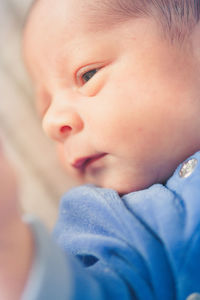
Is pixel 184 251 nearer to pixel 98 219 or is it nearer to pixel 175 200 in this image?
pixel 175 200

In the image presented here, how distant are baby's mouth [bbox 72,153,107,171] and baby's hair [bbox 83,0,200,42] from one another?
0.99 feet

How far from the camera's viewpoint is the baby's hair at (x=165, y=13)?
0.84m

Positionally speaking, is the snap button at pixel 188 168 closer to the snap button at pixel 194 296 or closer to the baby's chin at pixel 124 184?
the baby's chin at pixel 124 184

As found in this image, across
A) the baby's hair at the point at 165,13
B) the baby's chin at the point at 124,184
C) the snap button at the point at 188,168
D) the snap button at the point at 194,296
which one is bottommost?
the snap button at the point at 194,296

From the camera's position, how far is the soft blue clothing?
2.02 feet

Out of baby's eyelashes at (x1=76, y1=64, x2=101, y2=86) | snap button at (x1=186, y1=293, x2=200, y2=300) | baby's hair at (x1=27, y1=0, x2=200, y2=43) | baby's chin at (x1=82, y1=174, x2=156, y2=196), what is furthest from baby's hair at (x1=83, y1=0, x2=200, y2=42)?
snap button at (x1=186, y1=293, x2=200, y2=300)

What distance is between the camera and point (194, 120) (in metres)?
0.84

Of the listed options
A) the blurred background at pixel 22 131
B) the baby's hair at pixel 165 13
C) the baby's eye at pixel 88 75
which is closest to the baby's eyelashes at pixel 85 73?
the baby's eye at pixel 88 75

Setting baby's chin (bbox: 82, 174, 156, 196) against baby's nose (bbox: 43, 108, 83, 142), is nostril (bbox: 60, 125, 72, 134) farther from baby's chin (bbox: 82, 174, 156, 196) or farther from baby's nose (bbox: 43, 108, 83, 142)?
baby's chin (bbox: 82, 174, 156, 196)

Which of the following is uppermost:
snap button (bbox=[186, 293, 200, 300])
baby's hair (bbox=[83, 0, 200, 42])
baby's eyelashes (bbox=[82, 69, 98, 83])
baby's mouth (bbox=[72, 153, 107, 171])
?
baby's hair (bbox=[83, 0, 200, 42])

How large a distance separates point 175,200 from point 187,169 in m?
0.08

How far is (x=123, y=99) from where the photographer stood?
2.73 feet

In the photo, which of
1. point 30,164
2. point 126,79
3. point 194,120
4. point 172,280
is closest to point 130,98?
point 126,79

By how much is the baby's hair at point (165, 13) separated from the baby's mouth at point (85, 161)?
0.30m
